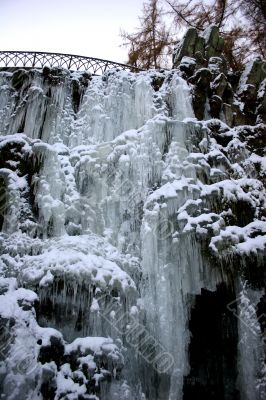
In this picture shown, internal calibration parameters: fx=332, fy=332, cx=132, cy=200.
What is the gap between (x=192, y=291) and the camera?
6.01 m

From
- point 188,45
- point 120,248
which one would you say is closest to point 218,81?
point 188,45

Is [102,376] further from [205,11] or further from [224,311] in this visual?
[205,11]

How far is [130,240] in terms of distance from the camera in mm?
6441

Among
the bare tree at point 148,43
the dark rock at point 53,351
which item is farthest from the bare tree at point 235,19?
the dark rock at point 53,351

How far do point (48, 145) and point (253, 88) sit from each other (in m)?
5.48

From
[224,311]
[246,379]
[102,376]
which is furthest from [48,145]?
[246,379]

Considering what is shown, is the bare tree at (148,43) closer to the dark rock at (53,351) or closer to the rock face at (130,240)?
the rock face at (130,240)

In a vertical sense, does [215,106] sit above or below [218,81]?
below

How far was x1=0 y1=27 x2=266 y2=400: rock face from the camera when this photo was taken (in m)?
5.05

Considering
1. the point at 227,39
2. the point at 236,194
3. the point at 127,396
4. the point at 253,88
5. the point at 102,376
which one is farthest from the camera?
the point at 227,39

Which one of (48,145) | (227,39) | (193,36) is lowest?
(48,145)

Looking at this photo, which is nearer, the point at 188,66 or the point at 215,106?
the point at 215,106

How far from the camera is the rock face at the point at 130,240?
5051 millimetres

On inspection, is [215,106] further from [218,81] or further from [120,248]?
[120,248]
